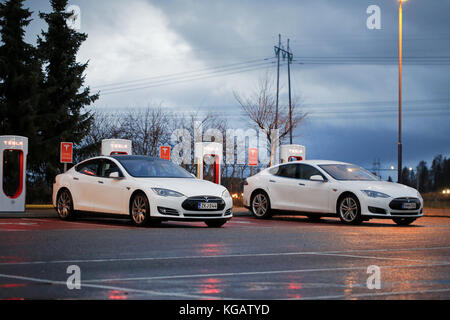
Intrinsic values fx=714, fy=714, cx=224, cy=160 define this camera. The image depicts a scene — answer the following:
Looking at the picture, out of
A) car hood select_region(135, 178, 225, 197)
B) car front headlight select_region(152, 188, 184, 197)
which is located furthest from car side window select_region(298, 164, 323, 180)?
car front headlight select_region(152, 188, 184, 197)

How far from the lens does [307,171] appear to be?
1850 centimetres

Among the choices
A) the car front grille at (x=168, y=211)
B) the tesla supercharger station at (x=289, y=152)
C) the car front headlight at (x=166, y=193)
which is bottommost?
the car front grille at (x=168, y=211)

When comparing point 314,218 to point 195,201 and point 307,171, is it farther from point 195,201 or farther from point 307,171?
point 195,201

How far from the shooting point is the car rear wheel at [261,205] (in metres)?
19.0

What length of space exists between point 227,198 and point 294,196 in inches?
140

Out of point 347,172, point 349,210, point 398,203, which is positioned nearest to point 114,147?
point 347,172

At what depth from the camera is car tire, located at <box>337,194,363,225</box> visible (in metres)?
17.0

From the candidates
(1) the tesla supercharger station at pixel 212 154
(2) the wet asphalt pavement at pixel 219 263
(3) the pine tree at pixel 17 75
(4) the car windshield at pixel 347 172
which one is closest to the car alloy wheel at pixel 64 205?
(2) the wet asphalt pavement at pixel 219 263

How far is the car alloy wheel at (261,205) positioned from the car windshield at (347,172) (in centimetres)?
180

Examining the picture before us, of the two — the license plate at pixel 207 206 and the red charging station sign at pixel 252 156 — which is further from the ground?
the red charging station sign at pixel 252 156

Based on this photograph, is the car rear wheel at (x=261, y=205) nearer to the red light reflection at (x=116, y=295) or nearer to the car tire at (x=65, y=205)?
the car tire at (x=65, y=205)

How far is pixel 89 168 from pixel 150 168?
1.65 metres

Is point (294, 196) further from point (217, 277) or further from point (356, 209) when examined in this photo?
point (217, 277)

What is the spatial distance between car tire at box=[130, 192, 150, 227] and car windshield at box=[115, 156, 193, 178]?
63 centimetres
